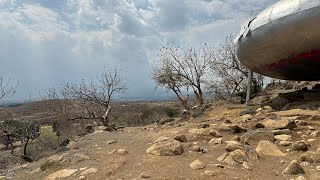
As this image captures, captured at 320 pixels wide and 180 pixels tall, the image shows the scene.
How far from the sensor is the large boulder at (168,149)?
24.9ft

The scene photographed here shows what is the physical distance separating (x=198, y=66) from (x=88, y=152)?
81.0ft

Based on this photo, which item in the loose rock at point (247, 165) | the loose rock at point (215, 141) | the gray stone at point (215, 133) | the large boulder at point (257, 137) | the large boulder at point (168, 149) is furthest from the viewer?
the gray stone at point (215, 133)

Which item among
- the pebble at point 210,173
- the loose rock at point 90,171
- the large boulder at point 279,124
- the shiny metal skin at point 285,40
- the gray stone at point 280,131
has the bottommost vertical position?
the loose rock at point 90,171

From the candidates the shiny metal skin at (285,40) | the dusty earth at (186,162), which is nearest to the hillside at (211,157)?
the dusty earth at (186,162)

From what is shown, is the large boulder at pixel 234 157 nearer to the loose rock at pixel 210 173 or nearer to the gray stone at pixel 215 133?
the loose rock at pixel 210 173

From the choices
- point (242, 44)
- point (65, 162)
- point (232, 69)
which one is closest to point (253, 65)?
point (242, 44)

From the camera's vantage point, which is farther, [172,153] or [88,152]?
[88,152]

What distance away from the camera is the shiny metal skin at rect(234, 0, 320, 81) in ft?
35.0

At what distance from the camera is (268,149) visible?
291 inches

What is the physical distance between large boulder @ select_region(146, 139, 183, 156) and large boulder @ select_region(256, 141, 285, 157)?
5.38ft

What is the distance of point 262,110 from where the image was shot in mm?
12680

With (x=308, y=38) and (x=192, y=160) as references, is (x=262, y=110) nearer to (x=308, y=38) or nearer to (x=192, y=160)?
(x=308, y=38)

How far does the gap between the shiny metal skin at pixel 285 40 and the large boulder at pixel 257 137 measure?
4044 millimetres

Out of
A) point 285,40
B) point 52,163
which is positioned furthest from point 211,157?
point 285,40
